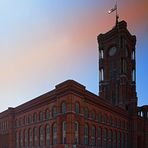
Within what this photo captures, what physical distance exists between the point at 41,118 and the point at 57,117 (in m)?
8.45

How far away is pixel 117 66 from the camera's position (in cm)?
8794

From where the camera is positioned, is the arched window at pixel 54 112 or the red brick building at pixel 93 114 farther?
the arched window at pixel 54 112

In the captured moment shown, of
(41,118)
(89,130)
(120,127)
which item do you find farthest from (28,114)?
(120,127)

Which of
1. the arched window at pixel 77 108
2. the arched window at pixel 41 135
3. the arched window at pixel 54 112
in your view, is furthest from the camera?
the arched window at pixel 41 135

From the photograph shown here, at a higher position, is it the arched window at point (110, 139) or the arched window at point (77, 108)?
the arched window at point (77, 108)

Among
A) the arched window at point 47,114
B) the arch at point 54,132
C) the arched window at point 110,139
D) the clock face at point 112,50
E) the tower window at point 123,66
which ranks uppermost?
the clock face at point 112,50

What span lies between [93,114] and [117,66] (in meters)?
30.6

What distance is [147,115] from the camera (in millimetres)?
85250

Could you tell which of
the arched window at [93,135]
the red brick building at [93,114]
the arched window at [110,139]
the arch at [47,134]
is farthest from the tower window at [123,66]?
the arch at [47,134]

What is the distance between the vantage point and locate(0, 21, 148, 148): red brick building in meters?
53.7

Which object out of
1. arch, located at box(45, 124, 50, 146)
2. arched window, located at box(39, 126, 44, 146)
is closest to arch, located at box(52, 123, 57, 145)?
arch, located at box(45, 124, 50, 146)

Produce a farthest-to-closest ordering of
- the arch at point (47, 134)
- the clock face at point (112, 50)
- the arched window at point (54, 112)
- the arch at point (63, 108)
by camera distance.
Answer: the clock face at point (112, 50)
the arch at point (47, 134)
the arched window at point (54, 112)
the arch at point (63, 108)

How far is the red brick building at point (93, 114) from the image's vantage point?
5372 cm

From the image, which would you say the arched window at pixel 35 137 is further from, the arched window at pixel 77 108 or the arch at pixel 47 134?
the arched window at pixel 77 108
